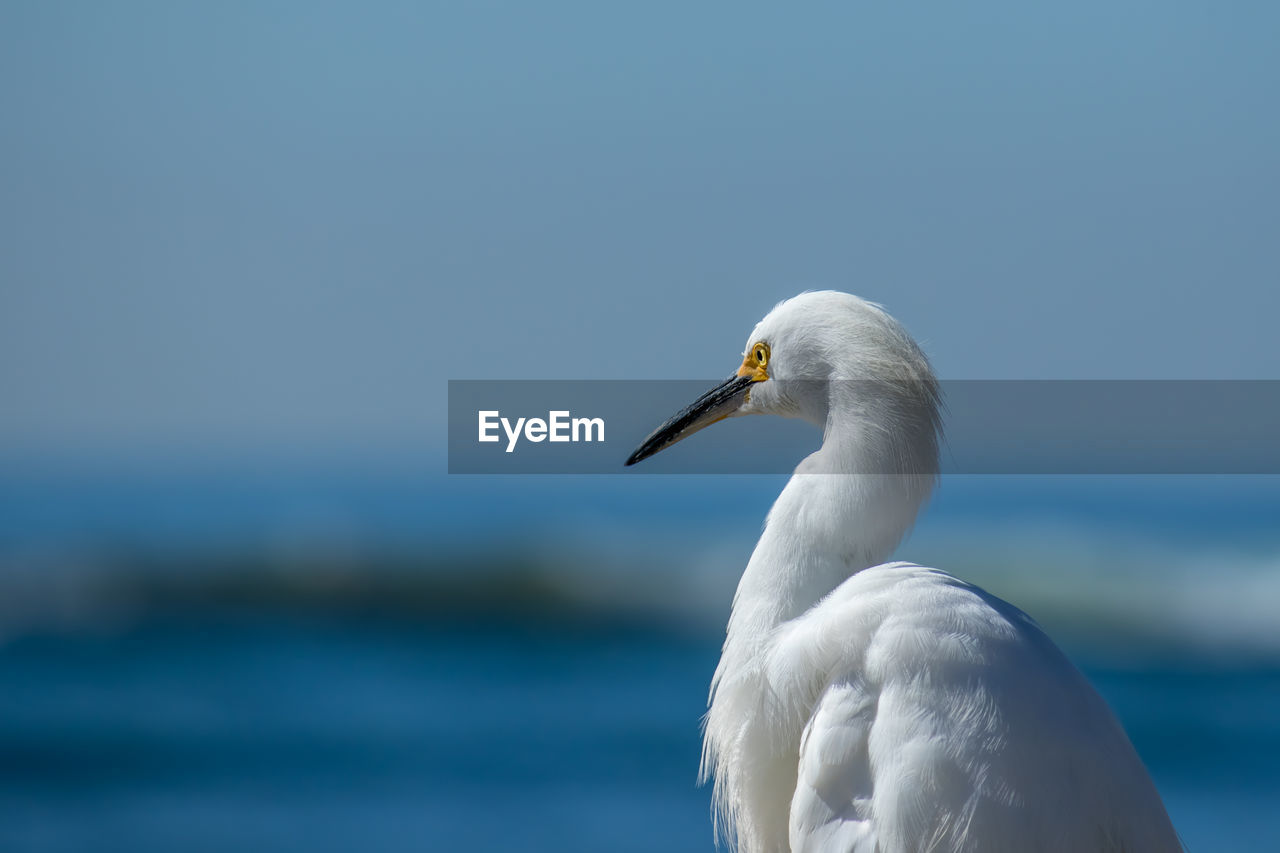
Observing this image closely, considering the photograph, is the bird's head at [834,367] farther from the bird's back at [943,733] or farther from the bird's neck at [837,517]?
the bird's back at [943,733]

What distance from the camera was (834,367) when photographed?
2.37m

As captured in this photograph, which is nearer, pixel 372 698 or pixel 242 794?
pixel 242 794

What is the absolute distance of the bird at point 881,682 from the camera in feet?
6.61

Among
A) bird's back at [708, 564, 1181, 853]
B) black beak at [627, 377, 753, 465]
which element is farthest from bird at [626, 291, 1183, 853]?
black beak at [627, 377, 753, 465]

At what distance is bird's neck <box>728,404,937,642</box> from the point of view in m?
2.24

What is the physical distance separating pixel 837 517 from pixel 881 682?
1.13 ft

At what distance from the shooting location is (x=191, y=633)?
42.4 ft

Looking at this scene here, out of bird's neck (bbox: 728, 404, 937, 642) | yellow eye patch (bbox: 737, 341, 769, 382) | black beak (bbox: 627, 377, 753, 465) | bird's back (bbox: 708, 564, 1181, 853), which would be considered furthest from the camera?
black beak (bbox: 627, 377, 753, 465)

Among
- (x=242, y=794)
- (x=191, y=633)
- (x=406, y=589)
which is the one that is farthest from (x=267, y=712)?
(x=406, y=589)

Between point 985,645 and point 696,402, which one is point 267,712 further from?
point 985,645

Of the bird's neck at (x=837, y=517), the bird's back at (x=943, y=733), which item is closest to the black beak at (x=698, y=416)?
the bird's neck at (x=837, y=517)

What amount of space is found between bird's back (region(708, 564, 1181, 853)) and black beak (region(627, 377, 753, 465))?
0.67m

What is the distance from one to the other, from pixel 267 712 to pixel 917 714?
370 inches

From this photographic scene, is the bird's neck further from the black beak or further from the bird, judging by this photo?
the black beak
